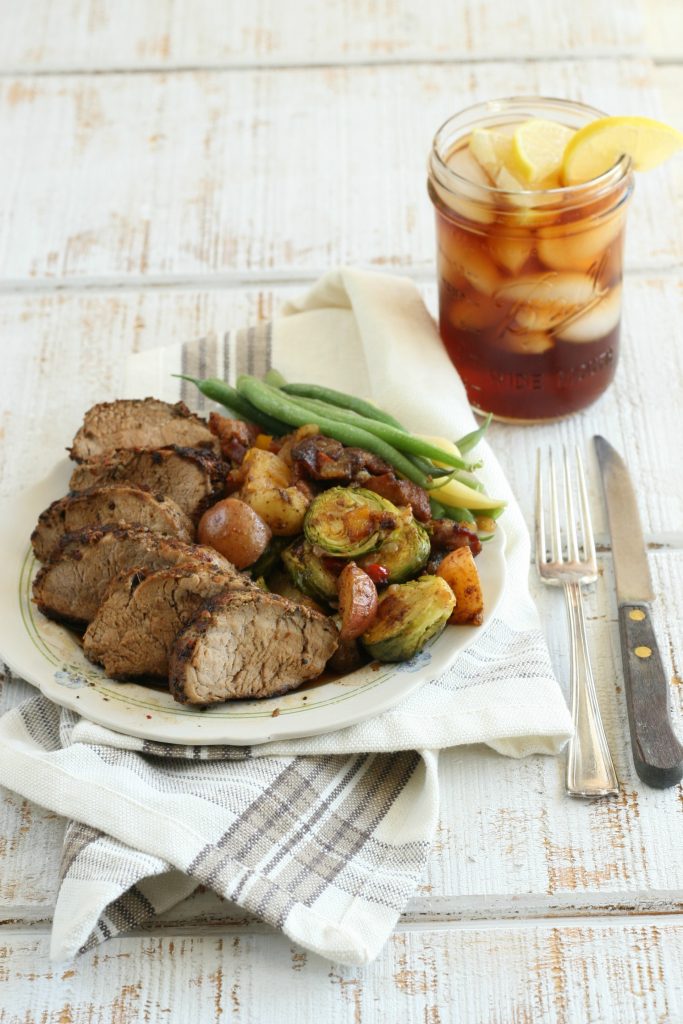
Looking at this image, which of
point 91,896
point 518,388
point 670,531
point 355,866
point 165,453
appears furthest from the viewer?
point 518,388

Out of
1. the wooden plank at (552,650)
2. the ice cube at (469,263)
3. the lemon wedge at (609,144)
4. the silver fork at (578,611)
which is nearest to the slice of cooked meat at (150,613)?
the wooden plank at (552,650)

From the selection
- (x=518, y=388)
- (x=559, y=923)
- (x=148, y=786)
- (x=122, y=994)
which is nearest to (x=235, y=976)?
(x=122, y=994)

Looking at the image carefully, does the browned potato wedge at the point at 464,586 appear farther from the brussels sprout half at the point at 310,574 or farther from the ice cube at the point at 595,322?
the ice cube at the point at 595,322

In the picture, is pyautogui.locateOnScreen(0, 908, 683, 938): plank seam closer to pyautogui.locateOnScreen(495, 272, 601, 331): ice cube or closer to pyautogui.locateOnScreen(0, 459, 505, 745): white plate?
pyautogui.locateOnScreen(0, 459, 505, 745): white plate

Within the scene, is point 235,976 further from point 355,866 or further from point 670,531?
point 670,531

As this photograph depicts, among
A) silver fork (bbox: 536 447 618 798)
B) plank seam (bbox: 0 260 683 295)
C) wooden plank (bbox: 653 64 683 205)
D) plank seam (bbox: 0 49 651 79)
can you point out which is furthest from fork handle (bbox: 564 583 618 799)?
plank seam (bbox: 0 49 651 79)
